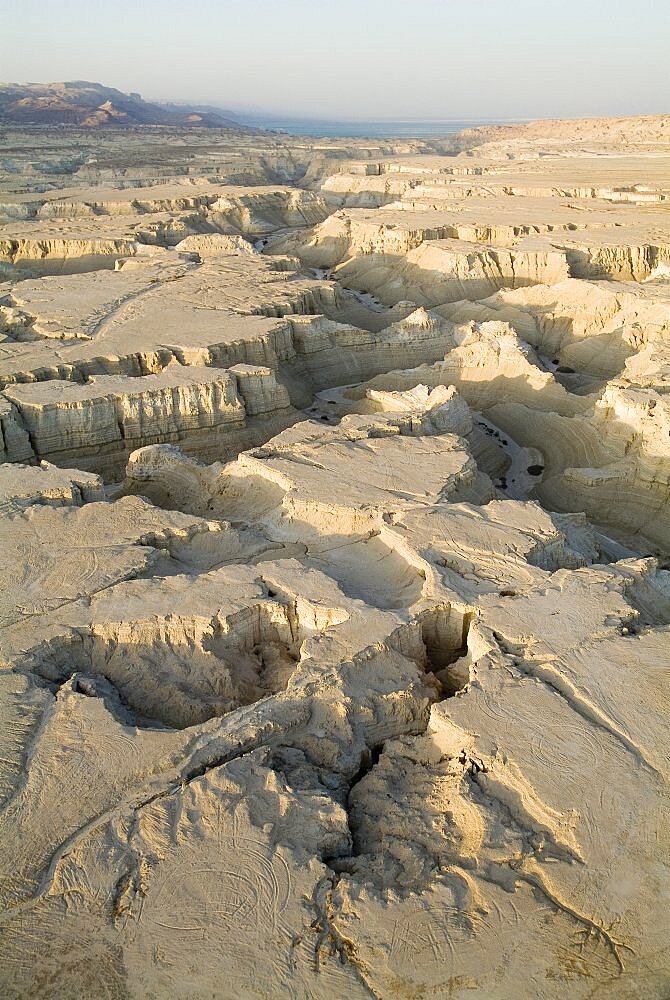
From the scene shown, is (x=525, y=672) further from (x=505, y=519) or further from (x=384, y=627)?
(x=505, y=519)

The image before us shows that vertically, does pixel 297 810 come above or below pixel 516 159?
below

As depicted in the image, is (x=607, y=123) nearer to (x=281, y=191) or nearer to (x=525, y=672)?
(x=281, y=191)

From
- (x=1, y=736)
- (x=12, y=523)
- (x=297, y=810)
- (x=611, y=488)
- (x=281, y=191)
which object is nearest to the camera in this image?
(x=297, y=810)

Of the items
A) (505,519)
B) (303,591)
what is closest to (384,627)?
(303,591)

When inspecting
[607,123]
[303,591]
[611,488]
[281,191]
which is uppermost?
[607,123]

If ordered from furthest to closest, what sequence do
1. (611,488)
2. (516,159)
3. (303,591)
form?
(516,159), (611,488), (303,591)

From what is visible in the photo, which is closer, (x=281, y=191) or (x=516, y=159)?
(x=281, y=191)

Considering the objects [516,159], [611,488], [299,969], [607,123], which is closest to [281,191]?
[516,159]
